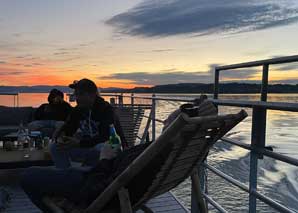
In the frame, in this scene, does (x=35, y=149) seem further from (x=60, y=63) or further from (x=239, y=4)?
(x=60, y=63)

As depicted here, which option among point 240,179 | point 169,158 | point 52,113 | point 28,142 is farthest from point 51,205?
point 240,179

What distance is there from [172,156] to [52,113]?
465cm

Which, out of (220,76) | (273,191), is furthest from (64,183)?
(273,191)

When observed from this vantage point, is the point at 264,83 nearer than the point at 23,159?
Yes

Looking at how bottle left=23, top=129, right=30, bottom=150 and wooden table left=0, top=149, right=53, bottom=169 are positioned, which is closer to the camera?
Result: wooden table left=0, top=149, right=53, bottom=169

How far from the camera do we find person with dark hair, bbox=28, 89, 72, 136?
5754mm

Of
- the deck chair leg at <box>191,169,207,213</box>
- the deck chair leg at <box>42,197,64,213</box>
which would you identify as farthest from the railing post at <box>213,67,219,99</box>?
the deck chair leg at <box>42,197,64,213</box>

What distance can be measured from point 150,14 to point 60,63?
513cm

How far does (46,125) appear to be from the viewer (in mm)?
5766

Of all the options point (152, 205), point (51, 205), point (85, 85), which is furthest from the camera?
point (152, 205)

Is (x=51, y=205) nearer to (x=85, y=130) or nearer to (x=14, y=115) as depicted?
(x=85, y=130)

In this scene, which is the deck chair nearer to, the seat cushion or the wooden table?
the wooden table

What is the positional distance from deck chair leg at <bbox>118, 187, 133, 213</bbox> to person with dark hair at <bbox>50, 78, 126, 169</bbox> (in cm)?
141

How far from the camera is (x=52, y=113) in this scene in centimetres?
590
